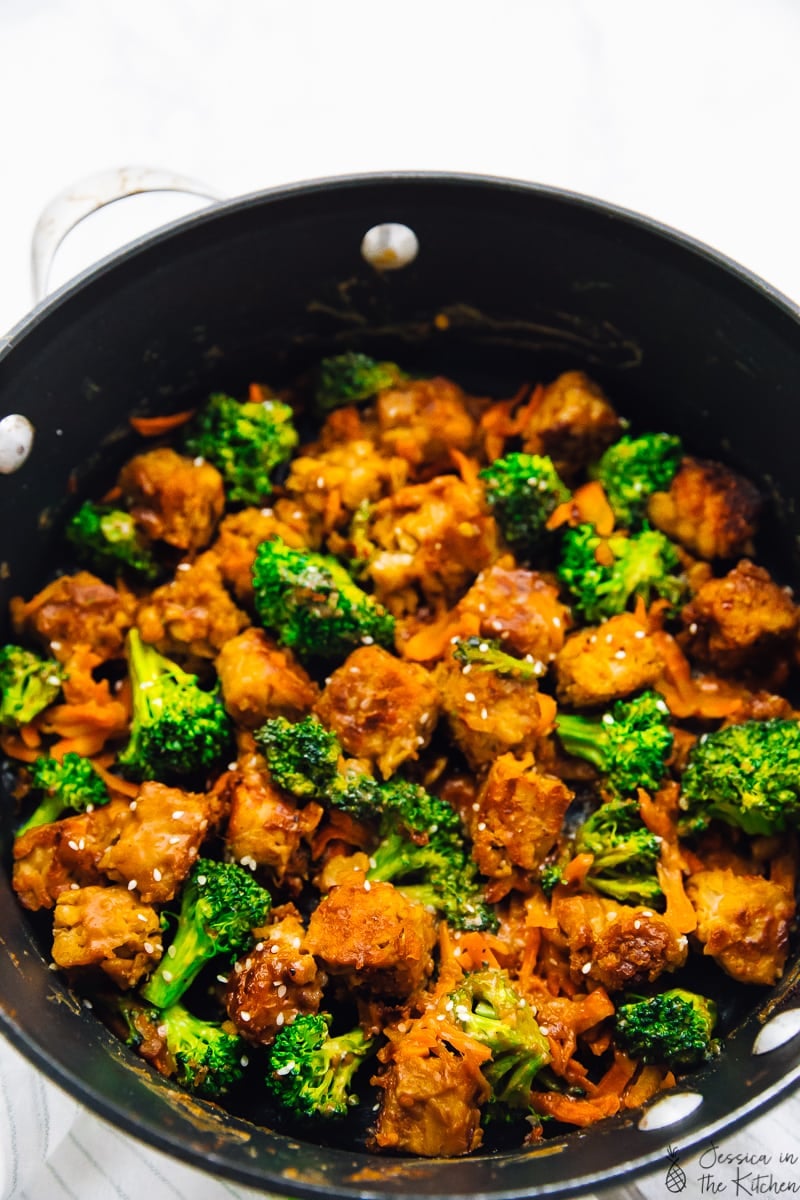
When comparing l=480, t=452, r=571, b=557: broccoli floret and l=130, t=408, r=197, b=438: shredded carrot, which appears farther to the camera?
l=130, t=408, r=197, b=438: shredded carrot

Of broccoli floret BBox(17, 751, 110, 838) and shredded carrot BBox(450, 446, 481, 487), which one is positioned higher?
shredded carrot BBox(450, 446, 481, 487)

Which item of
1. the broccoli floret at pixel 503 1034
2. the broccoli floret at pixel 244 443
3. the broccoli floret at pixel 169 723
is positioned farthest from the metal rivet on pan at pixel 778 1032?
the broccoli floret at pixel 244 443

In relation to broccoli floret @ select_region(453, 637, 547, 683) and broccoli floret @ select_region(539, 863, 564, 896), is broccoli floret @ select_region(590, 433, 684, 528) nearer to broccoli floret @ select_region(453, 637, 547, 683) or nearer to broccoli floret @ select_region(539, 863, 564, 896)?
broccoli floret @ select_region(453, 637, 547, 683)

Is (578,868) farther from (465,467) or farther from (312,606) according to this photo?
(465,467)

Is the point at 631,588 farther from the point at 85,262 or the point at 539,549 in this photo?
the point at 85,262

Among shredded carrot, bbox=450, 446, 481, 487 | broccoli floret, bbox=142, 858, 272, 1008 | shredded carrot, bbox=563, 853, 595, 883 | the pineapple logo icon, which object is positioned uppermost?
shredded carrot, bbox=450, 446, 481, 487

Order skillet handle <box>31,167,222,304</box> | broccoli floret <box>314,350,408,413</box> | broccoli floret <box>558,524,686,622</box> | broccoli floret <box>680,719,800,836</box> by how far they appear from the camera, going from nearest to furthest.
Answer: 1. broccoli floret <box>680,719,800,836</box>
2. skillet handle <box>31,167,222,304</box>
3. broccoli floret <box>558,524,686,622</box>
4. broccoli floret <box>314,350,408,413</box>

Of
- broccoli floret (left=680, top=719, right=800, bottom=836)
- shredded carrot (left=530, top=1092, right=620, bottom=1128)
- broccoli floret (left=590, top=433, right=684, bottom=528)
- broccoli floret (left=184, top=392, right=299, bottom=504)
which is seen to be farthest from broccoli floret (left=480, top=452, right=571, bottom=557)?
shredded carrot (left=530, top=1092, right=620, bottom=1128)

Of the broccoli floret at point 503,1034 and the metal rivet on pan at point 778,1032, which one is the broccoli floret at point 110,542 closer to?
the broccoli floret at point 503,1034
